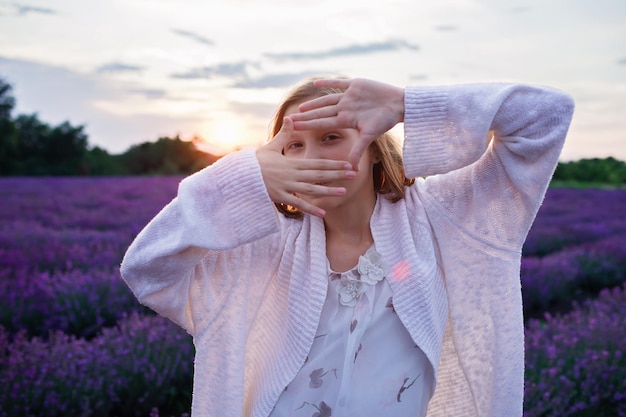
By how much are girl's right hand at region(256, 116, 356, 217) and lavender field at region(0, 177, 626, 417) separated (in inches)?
57.8

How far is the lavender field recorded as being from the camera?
278cm

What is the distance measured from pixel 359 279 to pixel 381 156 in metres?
0.39

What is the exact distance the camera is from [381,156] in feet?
5.87

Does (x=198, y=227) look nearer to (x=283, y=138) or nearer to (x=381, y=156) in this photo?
(x=283, y=138)

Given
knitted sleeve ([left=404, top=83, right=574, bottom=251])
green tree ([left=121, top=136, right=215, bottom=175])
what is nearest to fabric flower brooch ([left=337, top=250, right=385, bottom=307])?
knitted sleeve ([left=404, top=83, right=574, bottom=251])

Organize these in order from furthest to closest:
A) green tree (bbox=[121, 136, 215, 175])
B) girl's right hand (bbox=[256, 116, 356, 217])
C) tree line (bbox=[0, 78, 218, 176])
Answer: green tree (bbox=[121, 136, 215, 175]) < tree line (bbox=[0, 78, 218, 176]) < girl's right hand (bbox=[256, 116, 356, 217])

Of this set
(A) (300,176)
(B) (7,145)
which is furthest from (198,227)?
(B) (7,145)

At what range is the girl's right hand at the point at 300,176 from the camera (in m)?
1.42

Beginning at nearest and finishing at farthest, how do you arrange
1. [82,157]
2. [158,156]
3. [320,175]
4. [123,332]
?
[320,175], [123,332], [82,157], [158,156]

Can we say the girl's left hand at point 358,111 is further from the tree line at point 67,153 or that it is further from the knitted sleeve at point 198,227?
the tree line at point 67,153

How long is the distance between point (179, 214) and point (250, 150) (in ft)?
0.78

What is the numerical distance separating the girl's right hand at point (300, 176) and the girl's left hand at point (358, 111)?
6 cm

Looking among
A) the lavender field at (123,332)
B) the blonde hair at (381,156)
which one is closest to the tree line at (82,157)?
the lavender field at (123,332)

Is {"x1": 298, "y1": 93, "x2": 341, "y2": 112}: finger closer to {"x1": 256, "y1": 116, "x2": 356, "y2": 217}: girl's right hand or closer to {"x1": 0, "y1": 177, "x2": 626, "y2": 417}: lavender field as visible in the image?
{"x1": 256, "y1": 116, "x2": 356, "y2": 217}: girl's right hand
